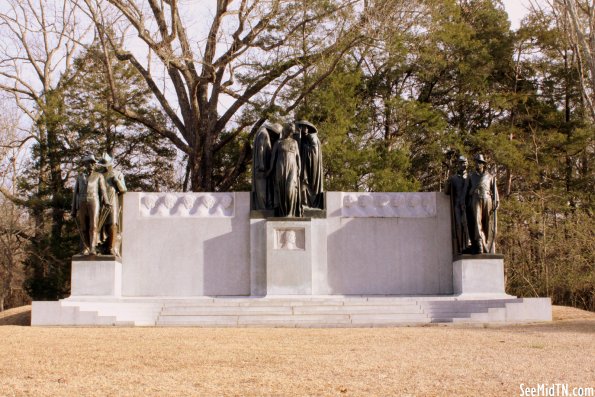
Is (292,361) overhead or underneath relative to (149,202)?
underneath

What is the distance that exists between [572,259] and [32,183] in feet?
58.6

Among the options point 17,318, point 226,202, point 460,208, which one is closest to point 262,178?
point 226,202

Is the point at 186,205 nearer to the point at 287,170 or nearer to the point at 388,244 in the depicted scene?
the point at 287,170

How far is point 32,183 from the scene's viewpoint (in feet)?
96.1

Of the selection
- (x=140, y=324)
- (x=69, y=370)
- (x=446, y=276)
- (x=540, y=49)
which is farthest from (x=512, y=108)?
(x=69, y=370)

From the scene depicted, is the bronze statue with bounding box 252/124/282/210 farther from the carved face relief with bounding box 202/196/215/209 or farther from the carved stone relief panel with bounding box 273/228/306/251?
the carved face relief with bounding box 202/196/215/209

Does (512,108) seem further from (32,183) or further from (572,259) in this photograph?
(32,183)

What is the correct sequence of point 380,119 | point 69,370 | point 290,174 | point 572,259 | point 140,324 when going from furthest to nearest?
point 380,119 < point 572,259 < point 290,174 < point 140,324 < point 69,370

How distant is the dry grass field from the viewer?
Answer: 23.2 ft

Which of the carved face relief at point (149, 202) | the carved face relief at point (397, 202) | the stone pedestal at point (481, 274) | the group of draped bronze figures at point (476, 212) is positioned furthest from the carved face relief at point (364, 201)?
the carved face relief at point (149, 202)

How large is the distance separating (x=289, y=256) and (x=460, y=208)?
3321 millimetres

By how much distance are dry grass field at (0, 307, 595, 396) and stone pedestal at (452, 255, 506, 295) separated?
9.62 feet

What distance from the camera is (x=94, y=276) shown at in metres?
15.4

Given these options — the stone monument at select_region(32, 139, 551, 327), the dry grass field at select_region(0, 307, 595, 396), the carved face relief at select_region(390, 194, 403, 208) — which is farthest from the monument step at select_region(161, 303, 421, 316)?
the carved face relief at select_region(390, 194, 403, 208)
